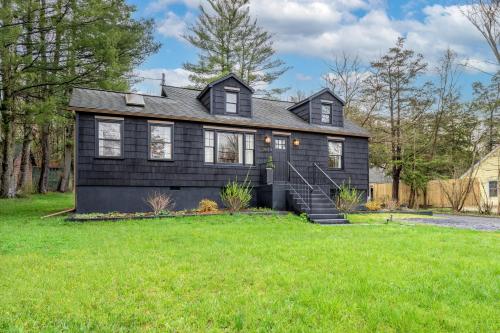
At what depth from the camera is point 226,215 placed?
11922mm

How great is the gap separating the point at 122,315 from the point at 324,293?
86.8 inches

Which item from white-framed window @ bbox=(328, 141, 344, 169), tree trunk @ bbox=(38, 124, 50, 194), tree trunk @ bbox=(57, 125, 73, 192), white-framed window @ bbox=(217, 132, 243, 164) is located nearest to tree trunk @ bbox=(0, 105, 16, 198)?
tree trunk @ bbox=(38, 124, 50, 194)

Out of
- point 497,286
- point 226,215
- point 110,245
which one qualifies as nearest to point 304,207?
point 226,215

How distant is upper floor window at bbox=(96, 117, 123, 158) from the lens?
12.2 metres

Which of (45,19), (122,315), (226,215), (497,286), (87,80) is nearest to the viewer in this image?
(122,315)

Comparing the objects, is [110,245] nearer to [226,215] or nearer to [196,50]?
[226,215]

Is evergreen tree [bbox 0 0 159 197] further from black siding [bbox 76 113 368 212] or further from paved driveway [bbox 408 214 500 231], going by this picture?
paved driveway [bbox 408 214 500 231]

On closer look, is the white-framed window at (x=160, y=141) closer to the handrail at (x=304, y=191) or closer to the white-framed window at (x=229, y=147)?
the white-framed window at (x=229, y=147)

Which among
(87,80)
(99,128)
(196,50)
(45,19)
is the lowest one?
(99,128)

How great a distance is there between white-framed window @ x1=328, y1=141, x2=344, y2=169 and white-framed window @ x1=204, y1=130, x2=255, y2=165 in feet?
12.8

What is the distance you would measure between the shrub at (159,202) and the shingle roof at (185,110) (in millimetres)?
2950

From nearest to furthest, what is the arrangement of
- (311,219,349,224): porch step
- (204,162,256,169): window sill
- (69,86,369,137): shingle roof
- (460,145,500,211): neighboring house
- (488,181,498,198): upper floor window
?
(311,219,349,224): porch step
(69,86,369,137): shingle roof
(204,162,256,169): window sill
(460,145,500,211): neighboring house
(488,181,498,198): upper floor window

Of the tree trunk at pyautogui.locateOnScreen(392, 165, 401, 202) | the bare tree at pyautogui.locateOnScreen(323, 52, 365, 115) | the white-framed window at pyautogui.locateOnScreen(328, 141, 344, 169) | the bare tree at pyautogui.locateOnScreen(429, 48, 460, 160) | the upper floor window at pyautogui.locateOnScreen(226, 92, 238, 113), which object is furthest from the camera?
the bare tree at pyautogui.locateOnScreen(323, 52, 365, 115)

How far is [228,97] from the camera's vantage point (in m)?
14.8
